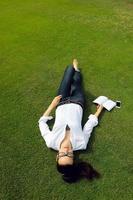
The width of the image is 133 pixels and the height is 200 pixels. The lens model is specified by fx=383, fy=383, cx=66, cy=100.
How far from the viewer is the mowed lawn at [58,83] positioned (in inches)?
274

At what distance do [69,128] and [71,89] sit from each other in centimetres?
130

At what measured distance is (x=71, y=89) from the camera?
8523 mm

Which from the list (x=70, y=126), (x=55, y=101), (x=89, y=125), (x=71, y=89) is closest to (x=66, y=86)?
(x=71, y=89)

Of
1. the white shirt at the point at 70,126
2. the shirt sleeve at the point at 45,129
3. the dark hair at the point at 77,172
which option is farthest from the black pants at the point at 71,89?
the dark hair at the point at 77,172

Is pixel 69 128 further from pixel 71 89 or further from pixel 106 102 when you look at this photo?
pixel 106 102

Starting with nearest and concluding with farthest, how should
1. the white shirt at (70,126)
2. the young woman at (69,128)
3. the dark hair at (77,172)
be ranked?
the dark hair at (77,172)
the young woman at (69,128)
the white shirt at (70,126)

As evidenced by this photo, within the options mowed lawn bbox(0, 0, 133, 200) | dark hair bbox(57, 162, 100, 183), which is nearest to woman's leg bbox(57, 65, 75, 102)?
mowed lawn bbox(0, 0, 133, 200)

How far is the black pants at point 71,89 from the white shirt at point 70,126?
6.8 inches

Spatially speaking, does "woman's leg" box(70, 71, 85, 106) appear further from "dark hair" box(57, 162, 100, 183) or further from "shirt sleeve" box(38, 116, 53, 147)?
"dark hair" box(57, 162, 100, 183)

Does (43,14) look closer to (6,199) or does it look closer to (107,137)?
(107,137)

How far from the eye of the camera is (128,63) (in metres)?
10.2

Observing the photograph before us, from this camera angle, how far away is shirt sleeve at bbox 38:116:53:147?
7551mm

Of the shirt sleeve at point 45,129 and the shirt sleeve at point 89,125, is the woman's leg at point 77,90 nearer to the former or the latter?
the shirt sleeve at point 89,125

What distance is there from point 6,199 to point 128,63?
5.18 metres
